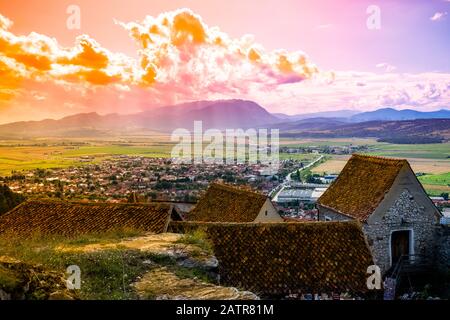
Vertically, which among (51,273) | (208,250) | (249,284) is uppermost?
(51,273)

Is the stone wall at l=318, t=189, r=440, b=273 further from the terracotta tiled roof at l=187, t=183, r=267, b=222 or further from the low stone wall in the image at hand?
the low stone wall

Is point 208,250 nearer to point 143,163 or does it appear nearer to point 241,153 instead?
point 143,163

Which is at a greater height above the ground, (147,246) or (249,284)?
(147,246)

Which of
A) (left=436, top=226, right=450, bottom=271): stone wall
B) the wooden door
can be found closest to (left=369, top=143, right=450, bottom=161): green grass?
(left=436, top=226, right=450, bottom=271): stone wall

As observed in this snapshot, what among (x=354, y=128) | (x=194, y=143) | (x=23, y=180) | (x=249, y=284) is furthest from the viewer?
(x=354, y=128)

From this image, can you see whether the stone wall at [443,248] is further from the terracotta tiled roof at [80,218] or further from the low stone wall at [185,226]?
the terracotta tiled roof at [80,218]

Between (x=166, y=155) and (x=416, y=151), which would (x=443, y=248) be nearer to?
(x=416, y=151)
